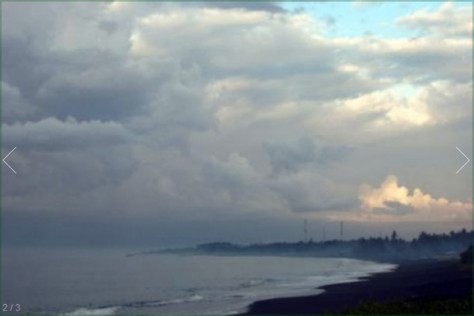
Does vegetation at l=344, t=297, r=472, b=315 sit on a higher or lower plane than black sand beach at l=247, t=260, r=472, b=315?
higher

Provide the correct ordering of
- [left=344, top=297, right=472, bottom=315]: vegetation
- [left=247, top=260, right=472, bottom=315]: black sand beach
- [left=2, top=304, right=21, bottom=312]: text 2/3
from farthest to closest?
[left=2, top=304, right=21, bottom=312]: text 2/3
[left=247, top=260, right=472, bottom=315]: black sand beach
[left=344, top=297, right=472, bottom=315]: vegetation

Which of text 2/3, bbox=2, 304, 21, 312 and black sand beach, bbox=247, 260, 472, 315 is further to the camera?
text 2/3, bbox=2, 304, 21, 312

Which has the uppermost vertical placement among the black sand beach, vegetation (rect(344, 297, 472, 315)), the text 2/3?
vegetation (rect(344, 297, 472, 315))

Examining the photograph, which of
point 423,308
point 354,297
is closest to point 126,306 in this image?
point 354,297

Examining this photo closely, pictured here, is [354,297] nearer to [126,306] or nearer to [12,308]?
[126,306]

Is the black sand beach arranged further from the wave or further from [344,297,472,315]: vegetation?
the wave

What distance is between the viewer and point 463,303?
45625mm

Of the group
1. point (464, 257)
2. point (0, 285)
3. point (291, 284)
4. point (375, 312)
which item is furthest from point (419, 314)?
point (0, 285)

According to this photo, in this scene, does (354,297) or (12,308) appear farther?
(12,308)

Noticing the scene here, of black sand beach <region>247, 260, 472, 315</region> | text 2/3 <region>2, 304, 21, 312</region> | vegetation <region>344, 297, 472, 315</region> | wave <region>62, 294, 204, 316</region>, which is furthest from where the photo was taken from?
text 2/3 <region>2, 304, 21, 312</region>

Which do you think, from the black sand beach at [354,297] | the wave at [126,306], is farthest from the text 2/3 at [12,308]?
the black sand beach at [354,297]

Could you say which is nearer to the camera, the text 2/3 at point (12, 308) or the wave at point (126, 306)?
the wave at point (126, 306)

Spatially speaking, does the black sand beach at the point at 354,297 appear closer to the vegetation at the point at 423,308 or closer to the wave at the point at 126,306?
the vegetation at the point at 423,308

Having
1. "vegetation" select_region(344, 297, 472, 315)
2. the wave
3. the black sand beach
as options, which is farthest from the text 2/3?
"vegetation" select_region(344, 297, 472, 315)
